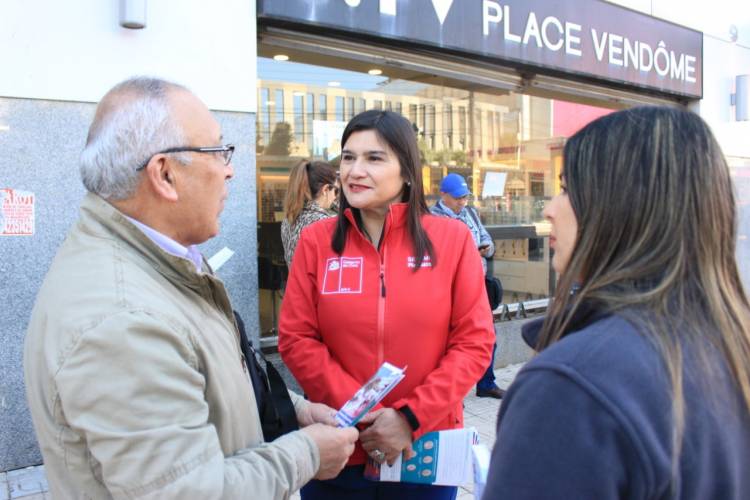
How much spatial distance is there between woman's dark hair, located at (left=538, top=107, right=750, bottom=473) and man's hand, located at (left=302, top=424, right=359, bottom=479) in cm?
69

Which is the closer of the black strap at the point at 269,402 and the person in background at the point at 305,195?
the black strap at the point at 269,402

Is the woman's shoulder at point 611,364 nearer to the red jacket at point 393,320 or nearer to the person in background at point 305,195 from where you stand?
the red jacket at point 393,320

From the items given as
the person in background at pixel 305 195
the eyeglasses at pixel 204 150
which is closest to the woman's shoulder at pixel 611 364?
the eyeglasses at pixel 204 150

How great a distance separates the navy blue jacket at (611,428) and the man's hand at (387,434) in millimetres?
1124

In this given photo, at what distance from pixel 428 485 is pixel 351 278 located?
31.7 inches

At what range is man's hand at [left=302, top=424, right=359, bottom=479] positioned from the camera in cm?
161

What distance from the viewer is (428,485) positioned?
2.29 meters

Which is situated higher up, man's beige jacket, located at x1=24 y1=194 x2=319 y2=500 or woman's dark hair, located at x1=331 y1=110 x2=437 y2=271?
woman's dark hair, located at x1=331 y1=110 x2=437 y2=271

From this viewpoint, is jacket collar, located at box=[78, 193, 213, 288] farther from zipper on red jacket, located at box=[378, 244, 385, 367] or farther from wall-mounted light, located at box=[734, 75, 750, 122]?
wall-mounted light, located at box=[734, 75, 750, 122]

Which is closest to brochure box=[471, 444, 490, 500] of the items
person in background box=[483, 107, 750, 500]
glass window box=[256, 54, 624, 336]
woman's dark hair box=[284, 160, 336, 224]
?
person in background box=[483, 107, 750, 500]

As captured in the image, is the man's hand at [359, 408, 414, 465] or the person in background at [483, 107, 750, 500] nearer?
the person in background at [483, 107, 750, 500]

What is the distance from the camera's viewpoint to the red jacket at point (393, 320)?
226 centimetres

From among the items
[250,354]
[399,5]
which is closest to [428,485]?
[250,354]

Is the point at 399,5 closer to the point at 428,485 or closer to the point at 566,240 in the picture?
the point at 428,485
